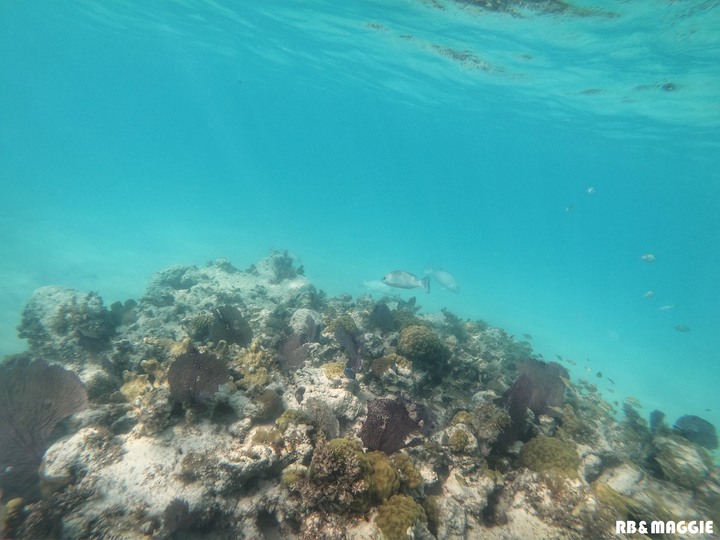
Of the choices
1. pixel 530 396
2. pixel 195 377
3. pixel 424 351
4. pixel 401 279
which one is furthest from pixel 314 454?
pixel 401 279

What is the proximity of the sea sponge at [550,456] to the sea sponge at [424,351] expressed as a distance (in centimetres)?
202

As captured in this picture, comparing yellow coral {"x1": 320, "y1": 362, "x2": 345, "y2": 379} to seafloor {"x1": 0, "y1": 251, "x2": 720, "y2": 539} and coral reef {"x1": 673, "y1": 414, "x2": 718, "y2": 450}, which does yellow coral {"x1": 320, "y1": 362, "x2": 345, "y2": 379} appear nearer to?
seafloor {"x1": 0, "y1": 251, "x2": 720, "y2": 539}

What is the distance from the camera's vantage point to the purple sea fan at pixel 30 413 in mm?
4145

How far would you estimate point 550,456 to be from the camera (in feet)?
15.0

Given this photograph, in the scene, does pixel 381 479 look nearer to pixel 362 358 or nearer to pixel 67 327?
pixel 362 358

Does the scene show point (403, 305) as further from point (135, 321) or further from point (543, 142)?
point (543, 142)

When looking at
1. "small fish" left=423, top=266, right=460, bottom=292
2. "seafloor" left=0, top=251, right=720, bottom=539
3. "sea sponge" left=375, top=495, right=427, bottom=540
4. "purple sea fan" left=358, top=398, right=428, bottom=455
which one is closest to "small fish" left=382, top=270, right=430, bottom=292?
"seafloor" left=0, top=251, right=720, bottom=539

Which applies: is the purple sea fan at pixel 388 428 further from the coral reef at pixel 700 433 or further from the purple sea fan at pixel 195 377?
the coral reef at pixel 700 433

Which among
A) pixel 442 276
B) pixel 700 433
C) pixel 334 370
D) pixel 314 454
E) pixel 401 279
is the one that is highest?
pixel 314 454

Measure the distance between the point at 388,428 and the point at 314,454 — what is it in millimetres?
982

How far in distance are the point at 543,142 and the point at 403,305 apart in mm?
49169

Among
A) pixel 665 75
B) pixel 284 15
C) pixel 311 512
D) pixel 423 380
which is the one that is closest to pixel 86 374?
pixel 311 512

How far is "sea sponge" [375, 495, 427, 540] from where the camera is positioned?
3328 mm

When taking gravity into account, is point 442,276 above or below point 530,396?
below
